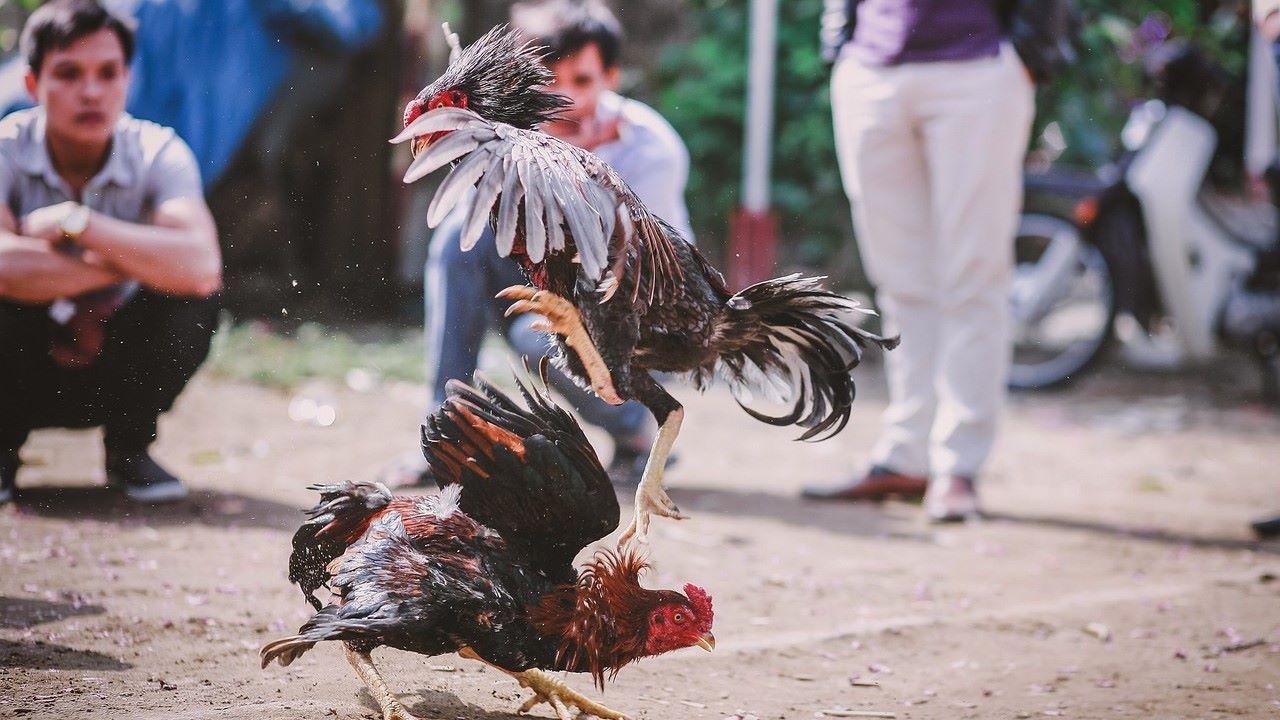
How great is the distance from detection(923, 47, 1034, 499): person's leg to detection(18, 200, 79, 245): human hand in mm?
2789

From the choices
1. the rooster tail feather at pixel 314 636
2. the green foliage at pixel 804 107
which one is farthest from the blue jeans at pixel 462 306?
the green foliage at pixel 804 107

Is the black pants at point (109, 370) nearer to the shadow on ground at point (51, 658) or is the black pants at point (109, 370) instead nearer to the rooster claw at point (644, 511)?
the shadow on ground at point (51, 658)

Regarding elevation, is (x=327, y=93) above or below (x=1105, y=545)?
above

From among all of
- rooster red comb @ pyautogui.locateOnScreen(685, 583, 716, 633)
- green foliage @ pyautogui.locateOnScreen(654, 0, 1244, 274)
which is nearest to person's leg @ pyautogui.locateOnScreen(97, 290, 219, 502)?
rooster red comb @ pyautogui.locateOnScreen(685, 583, 716, 633)

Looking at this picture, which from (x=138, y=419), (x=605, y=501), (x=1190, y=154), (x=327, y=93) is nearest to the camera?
(x=605, y=501)

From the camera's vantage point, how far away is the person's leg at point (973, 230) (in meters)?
4.39

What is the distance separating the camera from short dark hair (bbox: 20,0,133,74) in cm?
379

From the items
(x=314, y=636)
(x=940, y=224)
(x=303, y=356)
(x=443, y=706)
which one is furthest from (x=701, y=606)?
(x=303, y=356)

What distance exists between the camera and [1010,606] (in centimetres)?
372

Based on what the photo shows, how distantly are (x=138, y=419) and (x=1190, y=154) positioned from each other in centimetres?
543

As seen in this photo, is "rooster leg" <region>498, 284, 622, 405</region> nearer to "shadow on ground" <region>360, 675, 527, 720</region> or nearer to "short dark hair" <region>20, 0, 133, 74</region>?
"shadow on ground" <region>360, 675, 527, 720</region>

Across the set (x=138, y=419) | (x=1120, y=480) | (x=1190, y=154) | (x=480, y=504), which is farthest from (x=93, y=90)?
(x=1190, y=154)

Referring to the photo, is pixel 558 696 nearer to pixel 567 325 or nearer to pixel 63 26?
pixel 567 325

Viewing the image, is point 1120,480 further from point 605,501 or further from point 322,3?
point 322,3
